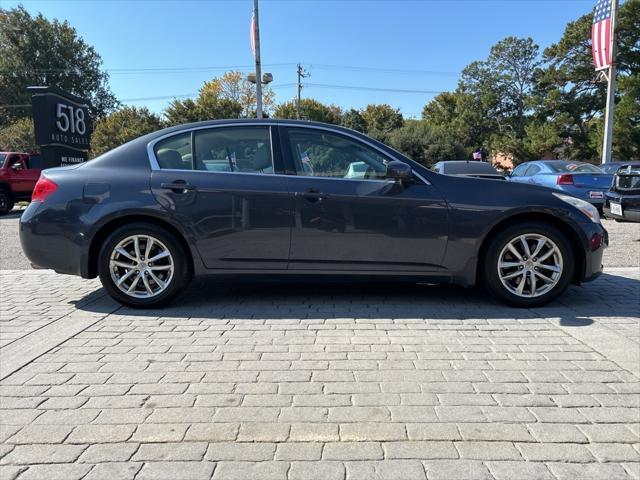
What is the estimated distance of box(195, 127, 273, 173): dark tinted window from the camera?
4.62 metres

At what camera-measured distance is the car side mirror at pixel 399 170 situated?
4.39 meters

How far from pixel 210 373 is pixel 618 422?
2.36m

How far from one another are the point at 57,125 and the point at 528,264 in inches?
435

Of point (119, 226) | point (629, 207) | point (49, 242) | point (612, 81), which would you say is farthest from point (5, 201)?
point (612, 81)

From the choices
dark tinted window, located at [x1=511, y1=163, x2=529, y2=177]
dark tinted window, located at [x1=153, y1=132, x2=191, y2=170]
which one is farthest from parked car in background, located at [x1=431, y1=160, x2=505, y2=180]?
dark tinted window, located at [x1=153, y1=132, x2=191, y2=170]

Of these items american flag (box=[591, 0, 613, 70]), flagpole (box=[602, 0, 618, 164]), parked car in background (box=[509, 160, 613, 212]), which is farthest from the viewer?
american flag (box=[591, 0, 613, 70])

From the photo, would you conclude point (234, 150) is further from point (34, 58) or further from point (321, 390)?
point (34, 58)

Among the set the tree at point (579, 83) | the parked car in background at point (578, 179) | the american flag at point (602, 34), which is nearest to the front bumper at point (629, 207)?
the parked car in background at point (578, 179)

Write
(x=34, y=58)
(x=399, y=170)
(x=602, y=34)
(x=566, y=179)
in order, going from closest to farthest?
1. (x=399, y=170)
2. (x=566, y=179)
3. (x=602, y=34)
4. (x=34, y=58)

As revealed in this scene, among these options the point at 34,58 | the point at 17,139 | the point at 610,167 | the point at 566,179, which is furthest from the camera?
the point at 34,58

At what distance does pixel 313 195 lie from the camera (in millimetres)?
4469

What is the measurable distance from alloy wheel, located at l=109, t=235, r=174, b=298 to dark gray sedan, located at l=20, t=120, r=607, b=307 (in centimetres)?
1

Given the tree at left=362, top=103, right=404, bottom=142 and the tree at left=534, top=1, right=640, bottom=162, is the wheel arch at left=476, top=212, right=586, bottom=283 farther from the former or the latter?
the tree at left=362, top=103, right=404, bottom=142

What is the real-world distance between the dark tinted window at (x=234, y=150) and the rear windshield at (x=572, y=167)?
401 inches
